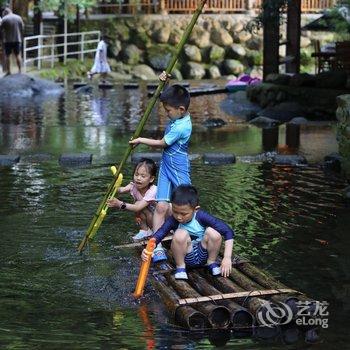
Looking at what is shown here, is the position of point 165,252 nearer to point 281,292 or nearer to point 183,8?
point 281,292

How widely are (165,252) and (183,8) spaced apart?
32.0 metres

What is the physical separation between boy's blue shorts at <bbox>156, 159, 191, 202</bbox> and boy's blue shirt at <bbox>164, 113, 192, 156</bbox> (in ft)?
0.32

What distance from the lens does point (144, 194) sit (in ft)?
24.4

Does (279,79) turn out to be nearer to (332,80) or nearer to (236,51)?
(332,80)

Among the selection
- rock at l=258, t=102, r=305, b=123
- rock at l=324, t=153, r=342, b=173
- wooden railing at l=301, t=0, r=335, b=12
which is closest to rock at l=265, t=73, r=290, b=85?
rock at l=258, t=102, r=305, b=123

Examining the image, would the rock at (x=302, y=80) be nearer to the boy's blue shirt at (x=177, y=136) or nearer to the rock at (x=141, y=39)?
the boy's blue shirt at (x=177, y=136)

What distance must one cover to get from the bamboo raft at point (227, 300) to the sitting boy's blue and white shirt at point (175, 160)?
1.19m

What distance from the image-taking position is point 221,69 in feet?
118

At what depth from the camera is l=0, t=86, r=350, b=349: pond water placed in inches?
204

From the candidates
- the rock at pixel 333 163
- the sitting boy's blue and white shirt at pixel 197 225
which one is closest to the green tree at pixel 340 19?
the rock at pixel 333 163

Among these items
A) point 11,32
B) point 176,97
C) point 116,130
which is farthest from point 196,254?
point 11,32

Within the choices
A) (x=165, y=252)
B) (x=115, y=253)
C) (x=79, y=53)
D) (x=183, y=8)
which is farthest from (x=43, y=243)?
(x=183, y=8)

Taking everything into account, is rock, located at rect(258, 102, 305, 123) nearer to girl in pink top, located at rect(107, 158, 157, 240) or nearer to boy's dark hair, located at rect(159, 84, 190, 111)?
girl in pink top, located at rect(107, 158, 157, 240)

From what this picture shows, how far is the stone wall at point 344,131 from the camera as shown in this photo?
979 cm
